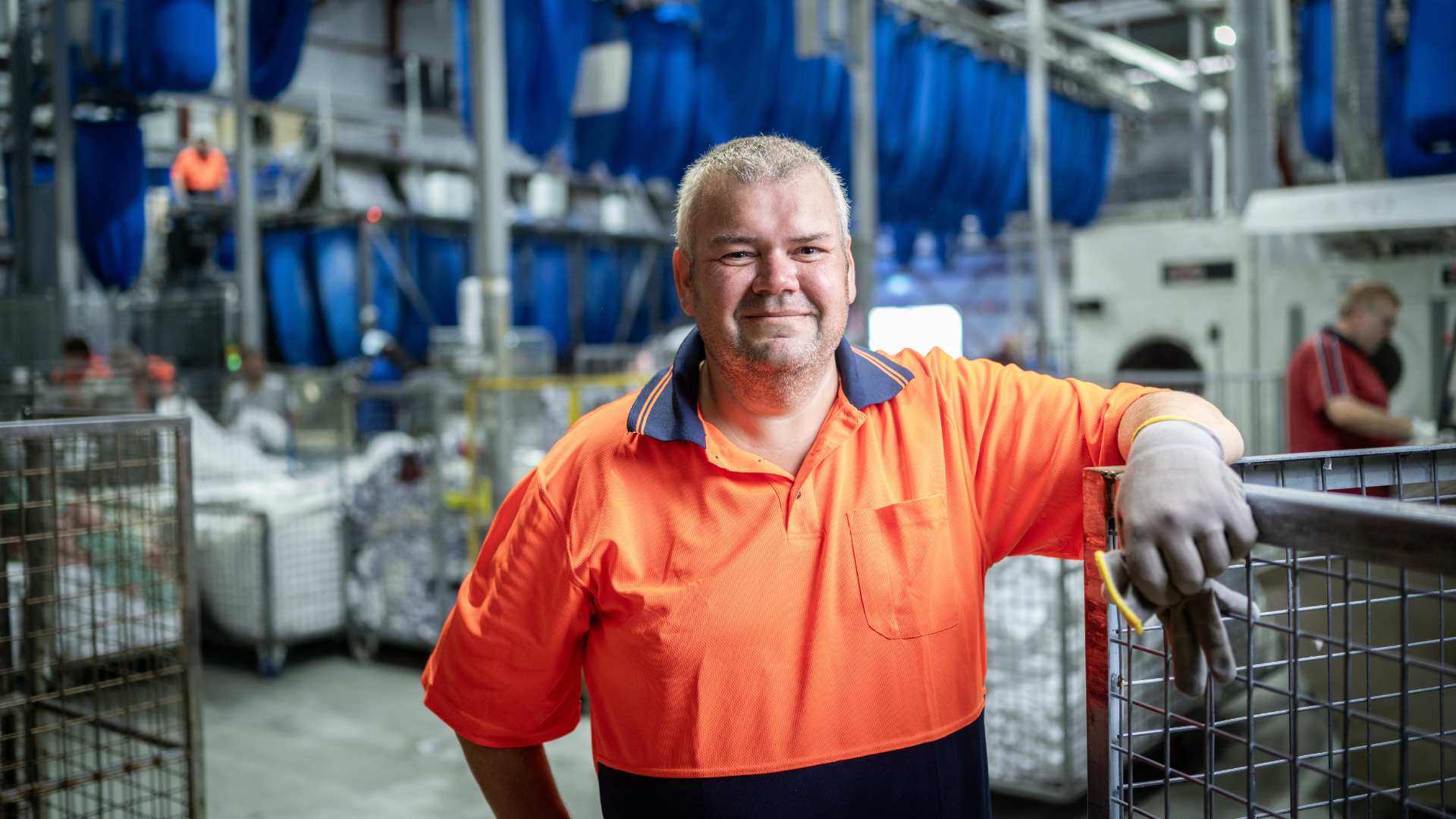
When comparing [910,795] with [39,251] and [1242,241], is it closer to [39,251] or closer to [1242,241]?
[1242,241]

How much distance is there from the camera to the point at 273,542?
5777mm

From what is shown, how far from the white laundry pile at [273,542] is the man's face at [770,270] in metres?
4.98

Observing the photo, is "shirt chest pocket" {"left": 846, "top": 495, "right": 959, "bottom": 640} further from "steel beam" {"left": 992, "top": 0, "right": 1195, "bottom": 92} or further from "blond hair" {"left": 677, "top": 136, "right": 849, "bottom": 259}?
"steel beam" {"left": 992, "top": 0, "right": 1195, "bottom": 92}

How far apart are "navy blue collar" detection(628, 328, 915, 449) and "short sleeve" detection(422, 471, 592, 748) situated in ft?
0.68

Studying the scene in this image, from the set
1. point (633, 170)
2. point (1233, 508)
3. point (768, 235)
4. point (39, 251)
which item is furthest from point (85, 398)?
A: point (1233, 508)

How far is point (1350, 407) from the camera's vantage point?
4605 mm

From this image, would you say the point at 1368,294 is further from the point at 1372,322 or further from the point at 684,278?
the point at 684,278

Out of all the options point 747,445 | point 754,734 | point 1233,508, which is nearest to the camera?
point 1233,508

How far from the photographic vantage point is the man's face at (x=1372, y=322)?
4801mm

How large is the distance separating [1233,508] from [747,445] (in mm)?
770

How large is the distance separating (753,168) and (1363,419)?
4.15 m

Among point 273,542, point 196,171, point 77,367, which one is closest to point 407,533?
point 273,542

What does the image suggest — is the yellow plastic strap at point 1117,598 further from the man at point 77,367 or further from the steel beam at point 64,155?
the steel beam at point 64,155

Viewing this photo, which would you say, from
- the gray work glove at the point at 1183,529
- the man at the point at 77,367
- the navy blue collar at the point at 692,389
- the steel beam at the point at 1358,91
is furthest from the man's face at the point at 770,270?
the steel beam at the point at 1358,91
